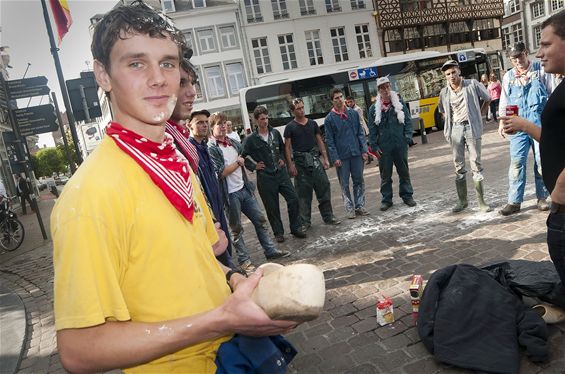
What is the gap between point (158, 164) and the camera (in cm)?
122

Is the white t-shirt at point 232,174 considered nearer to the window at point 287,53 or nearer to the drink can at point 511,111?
the drink can at point 511,111

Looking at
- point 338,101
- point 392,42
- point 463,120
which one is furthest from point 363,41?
point 463,120

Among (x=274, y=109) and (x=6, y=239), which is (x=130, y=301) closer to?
(x=6, y=239)

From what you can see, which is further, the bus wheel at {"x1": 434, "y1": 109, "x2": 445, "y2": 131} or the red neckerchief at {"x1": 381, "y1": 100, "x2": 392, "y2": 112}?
the bus wheel at {"x1": 434, "y1": 109, "x2": 445, "y2": 131}

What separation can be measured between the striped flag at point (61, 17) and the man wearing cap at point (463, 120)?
7124mm

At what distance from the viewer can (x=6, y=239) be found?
956 centimetres

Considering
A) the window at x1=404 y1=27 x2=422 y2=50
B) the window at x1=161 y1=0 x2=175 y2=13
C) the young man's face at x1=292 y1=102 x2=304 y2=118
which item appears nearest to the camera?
the young man's face at x1=292 y1=102 x2=304 y2=118

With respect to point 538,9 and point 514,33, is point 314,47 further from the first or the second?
point 514,33

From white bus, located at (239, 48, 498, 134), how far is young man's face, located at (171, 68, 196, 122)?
1408 centimetres

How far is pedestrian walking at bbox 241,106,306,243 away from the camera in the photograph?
19.9 feet

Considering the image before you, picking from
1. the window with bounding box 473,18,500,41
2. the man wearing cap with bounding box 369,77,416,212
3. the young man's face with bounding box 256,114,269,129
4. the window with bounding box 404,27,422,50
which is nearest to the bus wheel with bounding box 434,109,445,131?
the man wearing cap with bounding box 369,77,416,212

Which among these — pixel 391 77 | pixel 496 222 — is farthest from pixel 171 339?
pixel 391 77

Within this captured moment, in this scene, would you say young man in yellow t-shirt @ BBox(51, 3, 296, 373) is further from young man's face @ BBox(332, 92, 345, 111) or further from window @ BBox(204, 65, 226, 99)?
window @ BBox(204, 65, 226, 99)

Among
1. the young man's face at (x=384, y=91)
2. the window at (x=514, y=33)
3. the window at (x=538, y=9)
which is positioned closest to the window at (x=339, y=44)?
the window at (x=514, y=33)
